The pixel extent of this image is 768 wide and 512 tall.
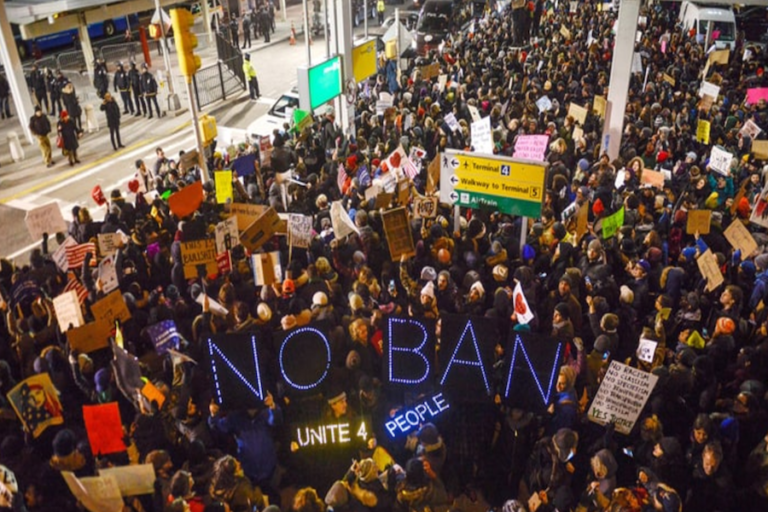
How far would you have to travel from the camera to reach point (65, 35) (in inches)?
1155

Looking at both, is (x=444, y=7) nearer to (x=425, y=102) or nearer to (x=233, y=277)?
(x=425, y=102)

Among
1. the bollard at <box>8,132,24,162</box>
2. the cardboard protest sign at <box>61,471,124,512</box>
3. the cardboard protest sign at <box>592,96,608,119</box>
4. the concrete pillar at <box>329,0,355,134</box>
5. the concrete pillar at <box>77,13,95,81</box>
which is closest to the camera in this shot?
the cardboard protest sign at <box>61,471,124,512</box>

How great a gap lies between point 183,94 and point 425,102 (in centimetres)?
1242

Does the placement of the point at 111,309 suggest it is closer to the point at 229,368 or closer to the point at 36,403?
the point at 36,403

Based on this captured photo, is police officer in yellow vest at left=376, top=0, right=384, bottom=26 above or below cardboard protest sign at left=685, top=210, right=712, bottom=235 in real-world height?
below

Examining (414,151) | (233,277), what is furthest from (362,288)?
(414,151)

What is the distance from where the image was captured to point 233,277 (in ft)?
27.2

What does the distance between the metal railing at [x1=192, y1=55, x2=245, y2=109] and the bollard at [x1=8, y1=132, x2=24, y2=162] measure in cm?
634

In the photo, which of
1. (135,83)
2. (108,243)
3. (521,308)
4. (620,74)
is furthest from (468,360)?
(135,83)

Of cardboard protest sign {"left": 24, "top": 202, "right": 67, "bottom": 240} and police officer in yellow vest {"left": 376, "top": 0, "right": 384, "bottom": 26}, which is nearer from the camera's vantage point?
cardboard protest sign {"left": 24, "top": 202, "right": 67, "bottom": 240}

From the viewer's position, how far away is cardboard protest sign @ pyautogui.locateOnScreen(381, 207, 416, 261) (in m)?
8.24

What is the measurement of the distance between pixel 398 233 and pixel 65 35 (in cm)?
2699

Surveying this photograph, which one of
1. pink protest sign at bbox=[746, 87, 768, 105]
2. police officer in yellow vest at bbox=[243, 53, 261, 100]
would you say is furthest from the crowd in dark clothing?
police officer in yellow vest at bbox=[243, 53, 261, 100]

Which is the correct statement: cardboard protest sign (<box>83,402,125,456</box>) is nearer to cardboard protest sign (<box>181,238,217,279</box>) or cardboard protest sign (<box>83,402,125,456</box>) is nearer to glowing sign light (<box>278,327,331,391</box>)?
glowing sign light (<box>278,327,331,391</box>)
